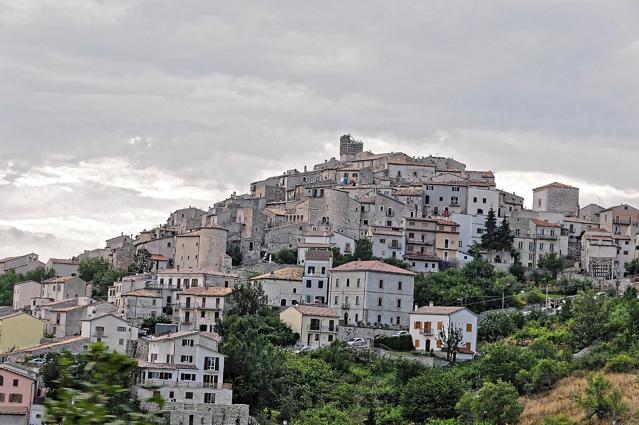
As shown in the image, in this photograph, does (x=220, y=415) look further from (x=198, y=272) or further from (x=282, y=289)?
(x=198, y=272)

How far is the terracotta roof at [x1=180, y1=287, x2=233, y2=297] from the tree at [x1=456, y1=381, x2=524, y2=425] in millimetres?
17007

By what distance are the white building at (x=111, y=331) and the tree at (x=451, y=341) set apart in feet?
50.4

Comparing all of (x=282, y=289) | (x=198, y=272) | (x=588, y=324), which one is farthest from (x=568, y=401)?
(x=198, y=272)

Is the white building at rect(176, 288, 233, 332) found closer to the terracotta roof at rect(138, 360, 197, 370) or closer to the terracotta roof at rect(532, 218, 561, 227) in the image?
the terracotta roof at rect(138, 360, 197, 370)

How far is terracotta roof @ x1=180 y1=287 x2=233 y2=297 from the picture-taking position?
6235 cm

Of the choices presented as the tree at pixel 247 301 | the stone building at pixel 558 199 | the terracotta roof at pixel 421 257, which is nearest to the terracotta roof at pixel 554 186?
the stone building at pixel 558 199

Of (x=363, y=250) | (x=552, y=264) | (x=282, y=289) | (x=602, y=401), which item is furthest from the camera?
(x=552, y=264)

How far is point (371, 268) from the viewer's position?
6338 centimetres

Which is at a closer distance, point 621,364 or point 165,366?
point 165,366

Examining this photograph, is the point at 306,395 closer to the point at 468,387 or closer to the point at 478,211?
the point at 468,387

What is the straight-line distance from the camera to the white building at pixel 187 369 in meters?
51.2

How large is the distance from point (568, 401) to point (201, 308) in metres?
20.7

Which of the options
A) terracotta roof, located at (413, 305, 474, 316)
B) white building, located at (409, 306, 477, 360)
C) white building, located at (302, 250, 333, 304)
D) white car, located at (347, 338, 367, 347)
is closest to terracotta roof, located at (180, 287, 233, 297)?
white building, located at (302, 250, 333, 304)

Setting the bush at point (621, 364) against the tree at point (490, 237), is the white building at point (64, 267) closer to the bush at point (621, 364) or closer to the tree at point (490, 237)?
the tree at point (490, 237)
